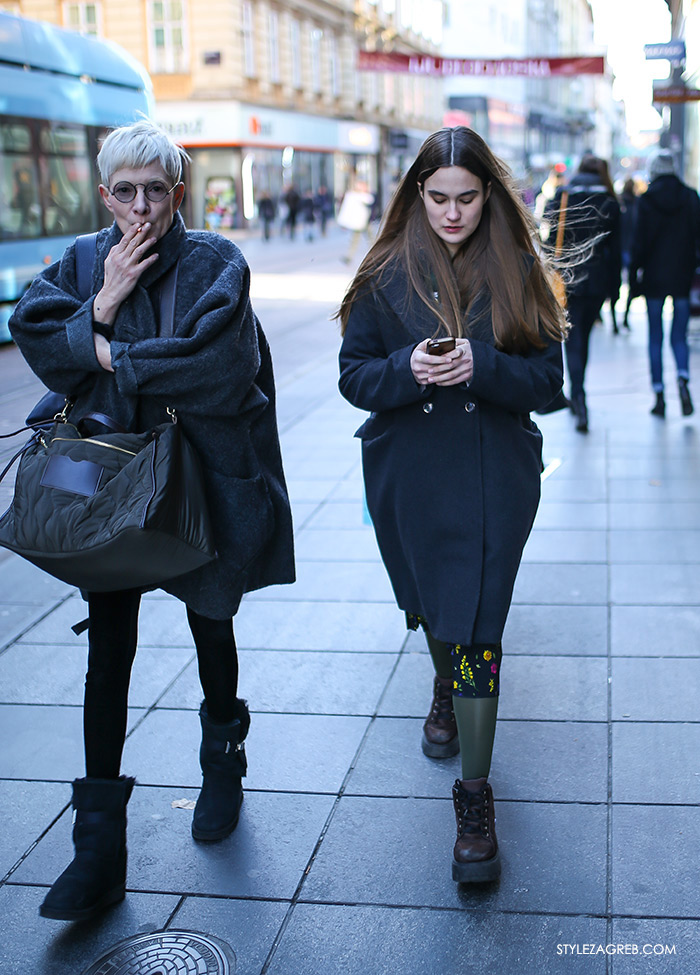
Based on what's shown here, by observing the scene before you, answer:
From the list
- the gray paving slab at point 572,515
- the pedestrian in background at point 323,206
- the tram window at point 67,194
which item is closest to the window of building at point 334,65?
the pedestrian in background at point 323,206

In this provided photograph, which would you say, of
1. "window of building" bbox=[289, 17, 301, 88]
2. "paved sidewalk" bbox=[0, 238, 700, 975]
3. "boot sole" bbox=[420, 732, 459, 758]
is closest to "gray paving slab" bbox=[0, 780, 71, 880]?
"paved sidewalk" bbox=[0, 238, 700, 975]

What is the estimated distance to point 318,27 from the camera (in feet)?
154

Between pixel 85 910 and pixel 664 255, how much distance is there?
698 cm

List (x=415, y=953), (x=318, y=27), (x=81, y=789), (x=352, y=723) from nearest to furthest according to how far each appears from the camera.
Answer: (x=415, y=953) → (x=81, y=789) → (x=352, y=723) → (x=318, y=27)

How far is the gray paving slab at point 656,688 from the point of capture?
11.8 ft

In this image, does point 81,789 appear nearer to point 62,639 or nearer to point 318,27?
point 62,639

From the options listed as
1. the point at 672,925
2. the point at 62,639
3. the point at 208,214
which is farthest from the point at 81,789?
the point at 208,214

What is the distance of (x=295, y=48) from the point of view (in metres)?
44.0

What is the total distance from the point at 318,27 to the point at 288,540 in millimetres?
47702

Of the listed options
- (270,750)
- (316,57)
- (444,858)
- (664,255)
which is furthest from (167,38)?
(444,858)

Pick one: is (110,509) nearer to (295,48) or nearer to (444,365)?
(444,365)

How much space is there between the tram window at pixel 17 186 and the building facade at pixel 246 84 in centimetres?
1601

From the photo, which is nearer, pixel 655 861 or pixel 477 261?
pixel 655 861

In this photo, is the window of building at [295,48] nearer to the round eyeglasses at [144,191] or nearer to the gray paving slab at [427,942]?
the round eyeglasses at [144,191]
